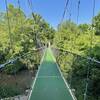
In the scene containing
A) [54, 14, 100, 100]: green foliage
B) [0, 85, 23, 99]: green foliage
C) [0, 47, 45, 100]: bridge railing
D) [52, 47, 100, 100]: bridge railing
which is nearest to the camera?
[0, 47, 45, 100]: bridge railing

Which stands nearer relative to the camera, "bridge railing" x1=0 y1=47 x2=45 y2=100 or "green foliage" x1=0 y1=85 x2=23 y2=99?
"bridge railing" x1=0 y1=47 x2=45 y2=100

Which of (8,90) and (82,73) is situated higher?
(82,73)

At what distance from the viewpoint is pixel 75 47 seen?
11484mm

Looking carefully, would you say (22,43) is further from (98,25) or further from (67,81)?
(67,81)

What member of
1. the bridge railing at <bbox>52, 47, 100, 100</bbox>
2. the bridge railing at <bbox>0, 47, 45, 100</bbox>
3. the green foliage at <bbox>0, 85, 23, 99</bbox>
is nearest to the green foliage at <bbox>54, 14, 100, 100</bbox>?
the bridge railing at <bbox>52, 47, 100, 100</bbox>

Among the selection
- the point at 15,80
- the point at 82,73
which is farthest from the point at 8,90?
the point at 82,73

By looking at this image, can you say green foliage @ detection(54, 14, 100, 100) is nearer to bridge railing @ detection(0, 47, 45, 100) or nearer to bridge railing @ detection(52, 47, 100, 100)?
bridge railing @ detection(52, 47, 100, 100)

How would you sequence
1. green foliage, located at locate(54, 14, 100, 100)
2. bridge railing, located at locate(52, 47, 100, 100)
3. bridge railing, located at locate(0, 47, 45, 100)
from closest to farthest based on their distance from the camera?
bridge railing, located at locate(0, 47, 45, 100) < green foliage, located at locate(54, 14, 100, 100) < bridge railing, located at locate(52, 47, 100, 100)

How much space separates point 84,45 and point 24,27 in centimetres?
768

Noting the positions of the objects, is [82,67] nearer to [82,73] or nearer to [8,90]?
[82,73]

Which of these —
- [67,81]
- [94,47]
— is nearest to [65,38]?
[94,47]

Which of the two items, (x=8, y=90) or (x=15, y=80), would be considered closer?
(x=15, y=80)

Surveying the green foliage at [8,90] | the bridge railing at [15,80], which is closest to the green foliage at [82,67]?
the bridge railing at [15,80]

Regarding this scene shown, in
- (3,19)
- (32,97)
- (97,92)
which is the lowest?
(97,92)
